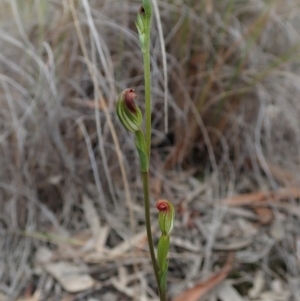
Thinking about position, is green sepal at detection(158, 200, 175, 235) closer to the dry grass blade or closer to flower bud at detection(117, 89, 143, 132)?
flower bud at detection(117, 89, 143, 132)

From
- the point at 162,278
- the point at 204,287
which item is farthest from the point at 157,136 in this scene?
the point at 162,278

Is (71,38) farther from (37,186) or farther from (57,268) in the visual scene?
(57,268)

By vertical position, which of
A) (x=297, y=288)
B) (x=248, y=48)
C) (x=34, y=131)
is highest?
(x=248, y=48)

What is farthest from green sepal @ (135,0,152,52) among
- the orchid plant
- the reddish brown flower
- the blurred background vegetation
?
the blurred background vegetation

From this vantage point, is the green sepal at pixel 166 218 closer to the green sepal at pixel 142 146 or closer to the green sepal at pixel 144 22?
the green sepal at pixel 142 146

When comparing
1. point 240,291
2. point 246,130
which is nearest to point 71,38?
point 246,130

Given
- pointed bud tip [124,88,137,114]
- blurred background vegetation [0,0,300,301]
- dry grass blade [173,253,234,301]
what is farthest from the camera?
blurred background vegetation [0,0,300,301]

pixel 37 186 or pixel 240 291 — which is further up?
pixel 37 186

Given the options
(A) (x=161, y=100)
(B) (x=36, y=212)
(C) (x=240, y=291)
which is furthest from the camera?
(A) (x=161, y=100)
